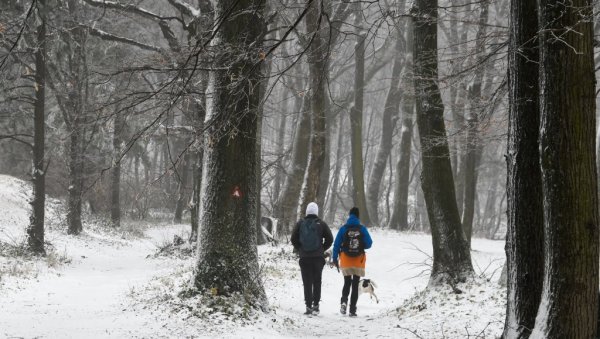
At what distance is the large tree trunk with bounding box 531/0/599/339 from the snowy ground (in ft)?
6.87

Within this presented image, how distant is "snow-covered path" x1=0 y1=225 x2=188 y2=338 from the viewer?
23.9ft

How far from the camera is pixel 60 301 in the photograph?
1011cm

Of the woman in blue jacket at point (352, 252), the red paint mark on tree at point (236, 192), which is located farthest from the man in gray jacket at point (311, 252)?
the red paint mark on tree at point (236, 192)

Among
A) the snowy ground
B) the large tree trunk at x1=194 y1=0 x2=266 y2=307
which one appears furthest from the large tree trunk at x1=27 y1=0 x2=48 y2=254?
the large tree trunk at x1=194 y1=0 x2=266 y2=307

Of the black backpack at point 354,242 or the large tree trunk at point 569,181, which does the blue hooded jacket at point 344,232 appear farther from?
the large tree trunk at point 569,181

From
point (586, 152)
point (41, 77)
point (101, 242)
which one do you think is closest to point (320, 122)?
point (41, 77)

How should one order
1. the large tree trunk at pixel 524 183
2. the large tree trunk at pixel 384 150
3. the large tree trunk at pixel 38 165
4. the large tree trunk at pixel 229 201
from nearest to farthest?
the large tree trunk at pixel 524 183, the large tree trunk at pixel 229 201, the large tree trunk at pixel 38 165, the large tree trunk at pixel 384 150

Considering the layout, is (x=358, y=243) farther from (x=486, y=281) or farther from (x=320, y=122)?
(x=320, y=122)

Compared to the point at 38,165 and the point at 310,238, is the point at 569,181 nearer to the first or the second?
the point at 310,238

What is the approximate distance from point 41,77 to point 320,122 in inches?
290

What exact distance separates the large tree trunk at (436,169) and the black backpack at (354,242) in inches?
50.0

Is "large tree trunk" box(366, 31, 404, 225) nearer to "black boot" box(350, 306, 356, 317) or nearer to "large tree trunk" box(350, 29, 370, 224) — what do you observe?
"large tree trunk" box(350, 29, 370, 224)

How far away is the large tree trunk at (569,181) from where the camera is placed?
180 inches

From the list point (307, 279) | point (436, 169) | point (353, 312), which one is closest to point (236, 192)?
point (307, 279)
